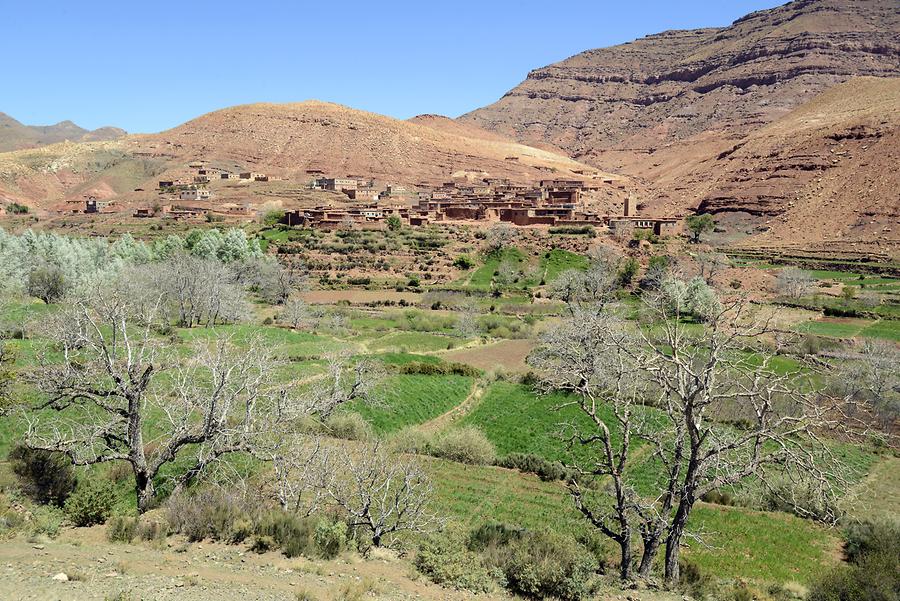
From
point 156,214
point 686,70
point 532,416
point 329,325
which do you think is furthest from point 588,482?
point 686,70

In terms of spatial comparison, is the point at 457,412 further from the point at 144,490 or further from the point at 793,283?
the point at 793,283

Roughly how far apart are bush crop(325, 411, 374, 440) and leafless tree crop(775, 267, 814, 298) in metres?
46.9

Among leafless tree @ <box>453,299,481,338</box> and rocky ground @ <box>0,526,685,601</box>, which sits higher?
rocky ground @ <box>0,526,685,601</box>

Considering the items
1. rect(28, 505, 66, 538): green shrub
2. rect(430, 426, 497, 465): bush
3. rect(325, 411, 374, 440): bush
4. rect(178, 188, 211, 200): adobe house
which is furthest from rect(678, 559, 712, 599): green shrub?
rect(178, 188, 211, 200): adobe house

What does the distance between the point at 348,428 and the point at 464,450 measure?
171 inches

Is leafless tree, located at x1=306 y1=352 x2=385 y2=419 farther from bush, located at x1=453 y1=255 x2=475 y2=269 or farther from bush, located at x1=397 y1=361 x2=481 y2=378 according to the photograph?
bush, located at x1=453 y1=255 x2=475 y2=269

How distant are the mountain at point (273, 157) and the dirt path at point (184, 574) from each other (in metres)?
86.1

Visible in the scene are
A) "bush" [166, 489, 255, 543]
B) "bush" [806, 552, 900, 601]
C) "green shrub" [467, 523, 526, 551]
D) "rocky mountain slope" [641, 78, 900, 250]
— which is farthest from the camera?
"rocky mountain slope" [641, 78, 900, 250]

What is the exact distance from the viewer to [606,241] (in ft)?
220

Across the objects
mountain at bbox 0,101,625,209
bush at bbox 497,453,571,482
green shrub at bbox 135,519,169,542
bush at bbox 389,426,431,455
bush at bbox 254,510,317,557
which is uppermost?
mountain at bbox 0,101,625,209

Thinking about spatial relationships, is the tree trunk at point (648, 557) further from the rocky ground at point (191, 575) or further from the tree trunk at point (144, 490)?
the tree trunk at point (144, 490)

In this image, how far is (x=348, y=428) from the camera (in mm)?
22109

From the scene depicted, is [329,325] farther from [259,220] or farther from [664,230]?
[664,230]

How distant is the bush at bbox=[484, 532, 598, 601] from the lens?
9.74 m
